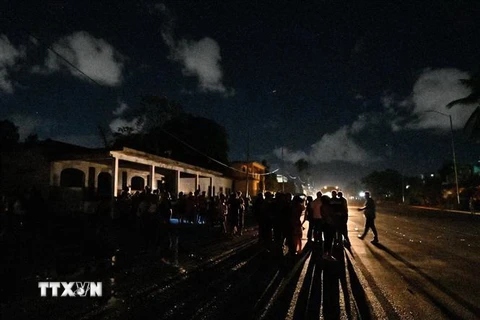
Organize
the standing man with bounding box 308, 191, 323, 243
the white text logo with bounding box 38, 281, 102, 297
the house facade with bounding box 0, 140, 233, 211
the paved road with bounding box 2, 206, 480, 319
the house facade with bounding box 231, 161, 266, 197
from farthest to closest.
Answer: the house facade with bounding box 231, 161, 266, 197
the house facade with bounding box 0, 140, 233, 211
the standing man with bounding box 308, 191, 323, 243
the white text logo with bounding box 38, 281, 102, 297
the paved road with bounding box 2, 206, 480, 319

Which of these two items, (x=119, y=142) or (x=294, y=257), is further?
(x=119, y=142)

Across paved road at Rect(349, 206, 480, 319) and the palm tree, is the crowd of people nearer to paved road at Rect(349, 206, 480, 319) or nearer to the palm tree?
paved road at Rect(349, 206, 480, 319)

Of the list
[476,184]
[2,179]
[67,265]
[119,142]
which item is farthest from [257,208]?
[476,184]

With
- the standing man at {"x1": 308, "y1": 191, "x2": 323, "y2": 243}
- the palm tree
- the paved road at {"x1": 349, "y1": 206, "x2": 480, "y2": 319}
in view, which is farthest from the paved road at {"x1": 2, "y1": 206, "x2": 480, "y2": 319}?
the palm tree

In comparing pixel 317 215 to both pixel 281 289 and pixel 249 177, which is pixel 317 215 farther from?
pixel 249 177

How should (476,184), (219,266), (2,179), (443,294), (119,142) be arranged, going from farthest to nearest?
1. (476,184)
2. (119,142)
3. (2,179)
4. (219,266)
5. (443,294)

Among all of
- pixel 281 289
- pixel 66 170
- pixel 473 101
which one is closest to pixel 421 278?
pixel 281 289

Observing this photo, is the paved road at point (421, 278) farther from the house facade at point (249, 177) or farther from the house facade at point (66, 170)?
the house facade at point (249, 177)

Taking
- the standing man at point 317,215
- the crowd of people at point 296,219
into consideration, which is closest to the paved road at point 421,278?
the crowd of people at point 296,219

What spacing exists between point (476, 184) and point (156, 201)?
45251mm

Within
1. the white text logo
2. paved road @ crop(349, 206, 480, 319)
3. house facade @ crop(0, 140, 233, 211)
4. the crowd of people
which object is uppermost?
house facade @ crop(0, 140, 233, 211)

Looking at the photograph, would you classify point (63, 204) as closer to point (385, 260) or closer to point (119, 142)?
point (385, 260)

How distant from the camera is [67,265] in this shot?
855 centimetres

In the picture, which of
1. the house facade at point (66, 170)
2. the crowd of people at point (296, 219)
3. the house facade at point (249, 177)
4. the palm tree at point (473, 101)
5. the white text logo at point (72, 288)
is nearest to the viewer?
the white text logo at point (72, 288)
